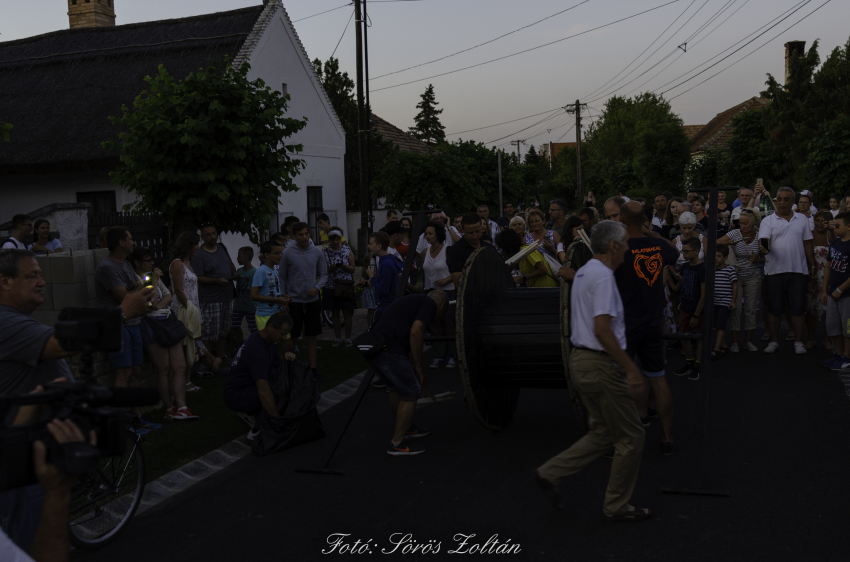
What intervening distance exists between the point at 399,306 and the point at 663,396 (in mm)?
2240

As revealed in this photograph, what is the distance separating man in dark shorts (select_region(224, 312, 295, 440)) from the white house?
11778 millimetres

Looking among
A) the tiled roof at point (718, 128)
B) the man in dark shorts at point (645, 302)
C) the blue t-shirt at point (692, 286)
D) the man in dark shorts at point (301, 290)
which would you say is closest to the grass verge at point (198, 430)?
the man in dark shorts at point (301, 290)

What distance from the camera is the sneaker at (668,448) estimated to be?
6.14 meters

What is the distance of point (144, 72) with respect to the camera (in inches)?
866

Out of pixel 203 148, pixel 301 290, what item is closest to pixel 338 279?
pixel 301 290

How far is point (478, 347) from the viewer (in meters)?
6.41

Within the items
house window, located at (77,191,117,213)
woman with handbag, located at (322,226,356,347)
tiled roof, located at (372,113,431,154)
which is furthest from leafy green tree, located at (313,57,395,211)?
woman with handbag, located at (322,226,356,347)

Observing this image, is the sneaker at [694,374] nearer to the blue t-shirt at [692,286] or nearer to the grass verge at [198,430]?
the blue t-shirt at [692,286]

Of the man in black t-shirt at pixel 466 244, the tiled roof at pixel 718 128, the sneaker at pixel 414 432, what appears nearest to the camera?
the sneaker at pixel 414 432

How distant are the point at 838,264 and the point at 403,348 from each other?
5698 mm

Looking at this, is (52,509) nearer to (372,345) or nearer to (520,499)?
(520,499)

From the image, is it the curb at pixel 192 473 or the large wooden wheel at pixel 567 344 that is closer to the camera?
the large wooden wheel at pixel 567 344

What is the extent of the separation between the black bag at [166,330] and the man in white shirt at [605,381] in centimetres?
408

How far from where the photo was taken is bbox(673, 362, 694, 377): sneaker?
9125mm
